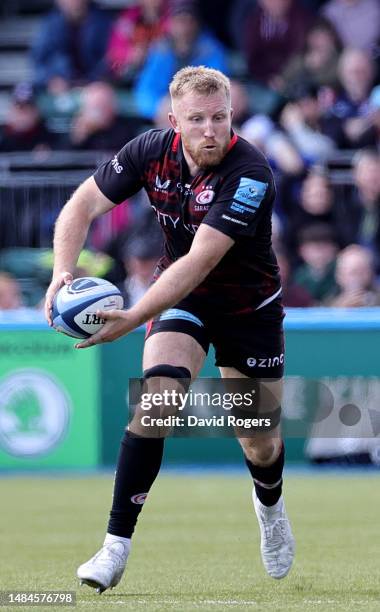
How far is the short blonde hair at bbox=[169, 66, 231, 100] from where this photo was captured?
5941mm

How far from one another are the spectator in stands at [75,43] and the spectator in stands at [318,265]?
4.65m

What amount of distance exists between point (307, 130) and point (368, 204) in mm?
1192

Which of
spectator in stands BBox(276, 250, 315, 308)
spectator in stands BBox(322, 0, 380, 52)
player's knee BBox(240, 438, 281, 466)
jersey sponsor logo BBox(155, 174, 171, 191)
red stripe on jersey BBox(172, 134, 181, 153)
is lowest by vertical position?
spectator in stands BBox(276, 250, 315, 308)

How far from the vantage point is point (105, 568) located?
586 cm

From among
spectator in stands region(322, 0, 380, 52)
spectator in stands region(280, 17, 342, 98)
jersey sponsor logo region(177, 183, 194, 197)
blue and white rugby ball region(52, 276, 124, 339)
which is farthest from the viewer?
spectator in stands region(322, 0, 380, 52)

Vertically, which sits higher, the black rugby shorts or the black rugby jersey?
the black rugby jersey

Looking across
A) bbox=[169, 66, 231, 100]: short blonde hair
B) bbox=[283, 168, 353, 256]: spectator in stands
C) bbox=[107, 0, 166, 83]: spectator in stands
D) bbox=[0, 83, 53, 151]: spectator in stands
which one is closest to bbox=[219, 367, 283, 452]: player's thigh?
bbox=[169, 66, 231, 100]: short blonde hair

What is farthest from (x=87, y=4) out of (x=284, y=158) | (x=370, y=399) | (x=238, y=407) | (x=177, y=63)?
(x=238, y=407)

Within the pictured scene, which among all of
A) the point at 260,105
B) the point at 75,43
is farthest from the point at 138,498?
the point at 75,43

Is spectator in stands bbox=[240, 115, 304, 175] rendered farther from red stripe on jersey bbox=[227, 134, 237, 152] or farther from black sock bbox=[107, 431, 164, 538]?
black sock bbox=[107, 431, 164, 538]

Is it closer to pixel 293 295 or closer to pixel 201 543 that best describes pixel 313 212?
pixel 293 295

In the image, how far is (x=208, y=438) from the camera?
1227 centimetres

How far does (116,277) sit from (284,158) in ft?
7.08

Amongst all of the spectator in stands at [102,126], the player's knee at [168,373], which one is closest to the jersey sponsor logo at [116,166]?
the player's knee at [168,373]
